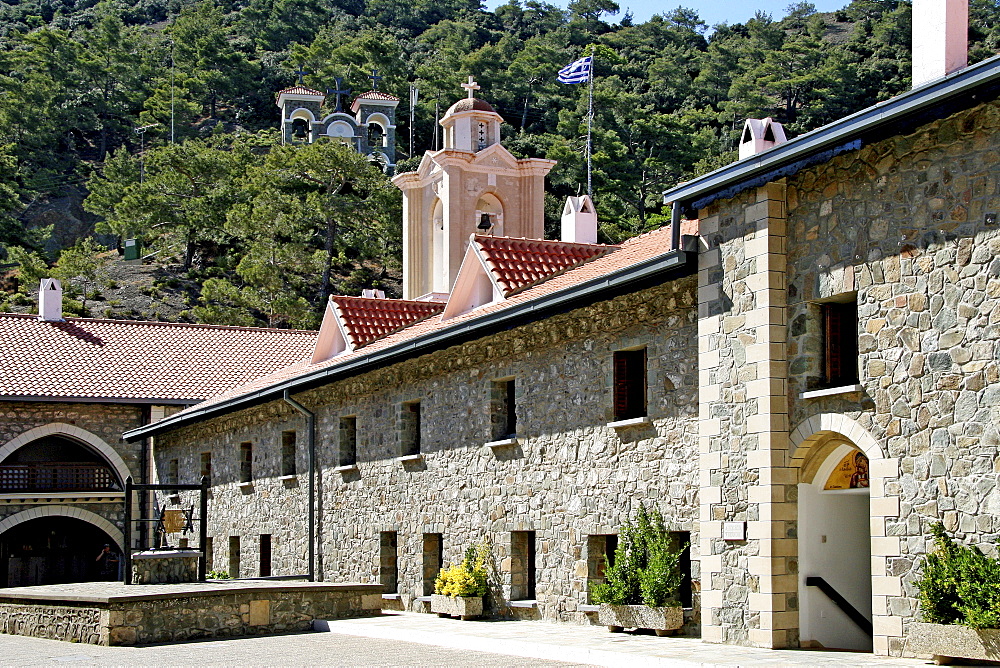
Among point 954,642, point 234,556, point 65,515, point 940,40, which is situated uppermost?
point 940,40

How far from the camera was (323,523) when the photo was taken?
→ 989 inches

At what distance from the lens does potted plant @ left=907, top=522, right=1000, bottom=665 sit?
10.6 metres

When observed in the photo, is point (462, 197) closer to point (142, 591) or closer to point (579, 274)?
point (579, 274)

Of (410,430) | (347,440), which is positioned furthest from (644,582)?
(347,440)

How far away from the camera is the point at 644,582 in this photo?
1492 cm

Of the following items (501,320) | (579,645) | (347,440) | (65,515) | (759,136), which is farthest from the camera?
(65,515)

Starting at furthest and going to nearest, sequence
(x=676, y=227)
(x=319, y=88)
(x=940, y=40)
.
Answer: (x=319, y=88)
(x=676, y=227)
(x=940, y=40)

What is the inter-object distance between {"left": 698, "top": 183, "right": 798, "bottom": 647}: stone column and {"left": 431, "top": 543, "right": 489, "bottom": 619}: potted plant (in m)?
5.73

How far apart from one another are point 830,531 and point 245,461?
18.4 metres

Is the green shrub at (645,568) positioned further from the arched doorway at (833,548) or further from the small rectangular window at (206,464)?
the small rectangular window at (206,464)

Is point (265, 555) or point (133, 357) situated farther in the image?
point (133, 357)

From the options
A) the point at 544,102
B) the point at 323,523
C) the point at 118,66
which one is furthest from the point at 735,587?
the point at 118,66

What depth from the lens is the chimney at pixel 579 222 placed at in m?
26.1

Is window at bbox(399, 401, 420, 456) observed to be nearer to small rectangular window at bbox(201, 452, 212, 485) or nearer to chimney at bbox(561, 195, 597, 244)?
chimney at bbox(561, 195, 597, 244)
